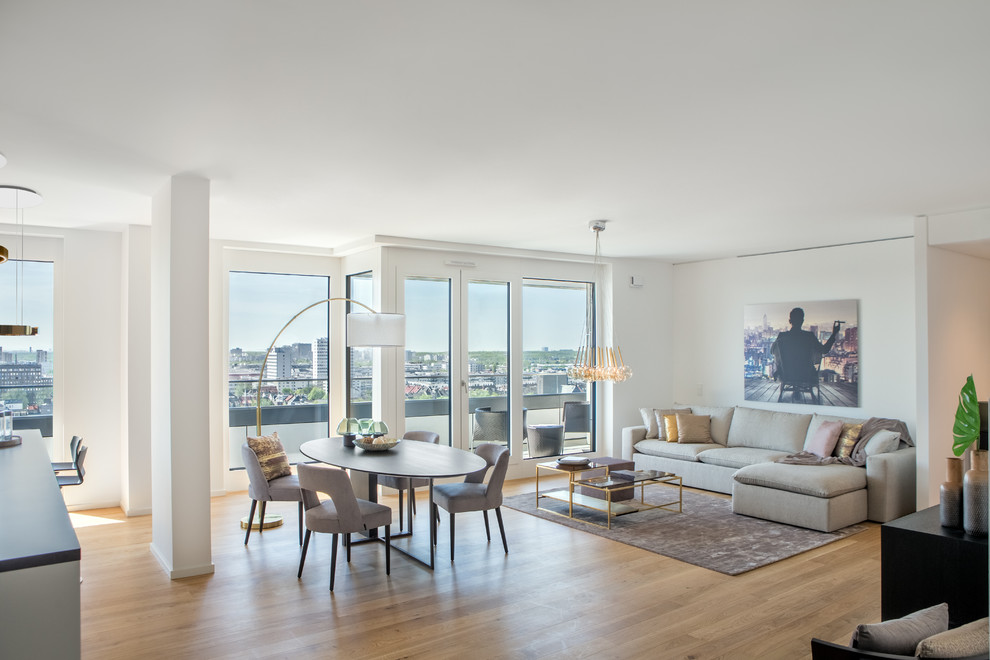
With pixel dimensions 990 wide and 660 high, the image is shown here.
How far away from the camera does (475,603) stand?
4.00 meters

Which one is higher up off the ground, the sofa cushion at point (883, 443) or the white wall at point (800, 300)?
the white wall at point (800, 300)

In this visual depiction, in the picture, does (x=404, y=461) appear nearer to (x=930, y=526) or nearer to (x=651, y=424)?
(x=930, y=526)

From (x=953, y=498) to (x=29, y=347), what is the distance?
7.13m

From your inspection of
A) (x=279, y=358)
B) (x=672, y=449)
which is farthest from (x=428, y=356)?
(x=672, y=449)

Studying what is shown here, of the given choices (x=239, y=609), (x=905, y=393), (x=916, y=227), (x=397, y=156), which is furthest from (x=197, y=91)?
(x=905, y=393)

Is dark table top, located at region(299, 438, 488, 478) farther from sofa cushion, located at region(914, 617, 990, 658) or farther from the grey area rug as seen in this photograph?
sofa cushion, located at region(914, 617, 990, 658)

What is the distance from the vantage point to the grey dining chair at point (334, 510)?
421cm

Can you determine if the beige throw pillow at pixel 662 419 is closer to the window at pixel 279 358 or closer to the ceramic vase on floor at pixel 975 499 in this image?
the window at pixel 279 358

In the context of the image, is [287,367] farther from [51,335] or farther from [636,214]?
[636,214]

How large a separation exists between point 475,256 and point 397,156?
364 cm

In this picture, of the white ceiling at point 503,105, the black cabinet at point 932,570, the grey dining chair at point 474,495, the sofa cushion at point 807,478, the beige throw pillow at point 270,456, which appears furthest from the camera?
the sofa cushion at point 807,478

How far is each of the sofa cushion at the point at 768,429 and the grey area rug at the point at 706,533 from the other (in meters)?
0.98

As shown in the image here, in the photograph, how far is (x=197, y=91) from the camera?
9.51 ft

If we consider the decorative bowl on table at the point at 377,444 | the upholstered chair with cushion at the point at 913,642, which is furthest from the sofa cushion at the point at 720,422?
the upholstered chair with cushion at the point at 913,642
